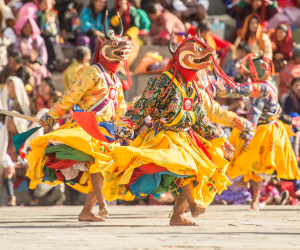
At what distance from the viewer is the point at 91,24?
32.5 ft

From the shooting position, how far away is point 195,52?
4.94 m

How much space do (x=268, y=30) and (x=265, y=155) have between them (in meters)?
4.15

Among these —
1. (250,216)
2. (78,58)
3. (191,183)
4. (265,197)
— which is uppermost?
(78,58)

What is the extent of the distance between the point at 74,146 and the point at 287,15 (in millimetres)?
6966

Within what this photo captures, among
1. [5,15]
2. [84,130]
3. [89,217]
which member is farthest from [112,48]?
[5,15]

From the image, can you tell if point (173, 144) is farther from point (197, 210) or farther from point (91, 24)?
point (91, 24)

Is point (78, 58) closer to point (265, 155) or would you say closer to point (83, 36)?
point (83, 36)

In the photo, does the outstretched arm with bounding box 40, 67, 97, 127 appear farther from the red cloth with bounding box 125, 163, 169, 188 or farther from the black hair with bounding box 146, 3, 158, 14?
the black hair with bounding box 146, 3, 158, 14

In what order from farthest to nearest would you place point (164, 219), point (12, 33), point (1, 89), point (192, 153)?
point (12, 33) → point (1, 89) → point (164, 219) → point (192, 153)

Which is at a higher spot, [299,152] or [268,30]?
[268,30]

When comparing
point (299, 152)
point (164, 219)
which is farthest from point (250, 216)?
point (299, 152)

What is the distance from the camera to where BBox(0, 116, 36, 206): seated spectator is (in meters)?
7.61

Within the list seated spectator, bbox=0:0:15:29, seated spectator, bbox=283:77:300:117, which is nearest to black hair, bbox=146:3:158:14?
seated spectator, bbox=0:0:15:29

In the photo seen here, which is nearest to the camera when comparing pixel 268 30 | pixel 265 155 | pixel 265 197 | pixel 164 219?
pixel 164 219
